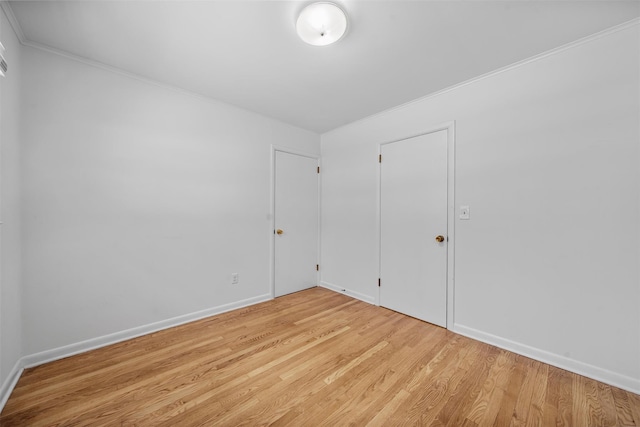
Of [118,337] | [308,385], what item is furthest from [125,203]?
[308,385]

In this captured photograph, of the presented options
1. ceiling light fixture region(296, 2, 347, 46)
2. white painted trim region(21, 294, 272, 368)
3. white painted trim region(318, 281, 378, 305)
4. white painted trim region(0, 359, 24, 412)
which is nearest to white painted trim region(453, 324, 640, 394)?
white painted trim region(318, 281, 378, 305)

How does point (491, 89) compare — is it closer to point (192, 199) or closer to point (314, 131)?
point (314, 131)

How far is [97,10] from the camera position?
1547mm

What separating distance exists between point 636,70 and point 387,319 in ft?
9.16

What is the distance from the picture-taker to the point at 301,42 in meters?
1.81

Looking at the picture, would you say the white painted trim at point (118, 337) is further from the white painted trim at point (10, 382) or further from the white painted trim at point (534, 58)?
the white painted trim at point (534, 58)

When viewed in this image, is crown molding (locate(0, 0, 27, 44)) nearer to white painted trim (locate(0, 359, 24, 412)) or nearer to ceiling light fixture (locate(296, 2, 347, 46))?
ceiling light fixture (locate(296, 2, 347, 46))

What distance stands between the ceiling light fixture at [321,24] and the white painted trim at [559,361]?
279cm

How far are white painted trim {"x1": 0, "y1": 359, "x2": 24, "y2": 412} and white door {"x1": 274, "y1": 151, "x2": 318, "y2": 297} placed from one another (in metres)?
2.23

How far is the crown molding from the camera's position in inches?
58.5

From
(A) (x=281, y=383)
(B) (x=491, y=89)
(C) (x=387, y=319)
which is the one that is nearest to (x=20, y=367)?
(A) (x=281, y=383)

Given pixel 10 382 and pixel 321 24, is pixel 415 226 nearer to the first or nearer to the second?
pixel 321 24

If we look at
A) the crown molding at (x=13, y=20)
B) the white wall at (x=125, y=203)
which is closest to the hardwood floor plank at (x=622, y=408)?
the white wall at (x=125, y=203)

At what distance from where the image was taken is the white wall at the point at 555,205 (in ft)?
5.41
